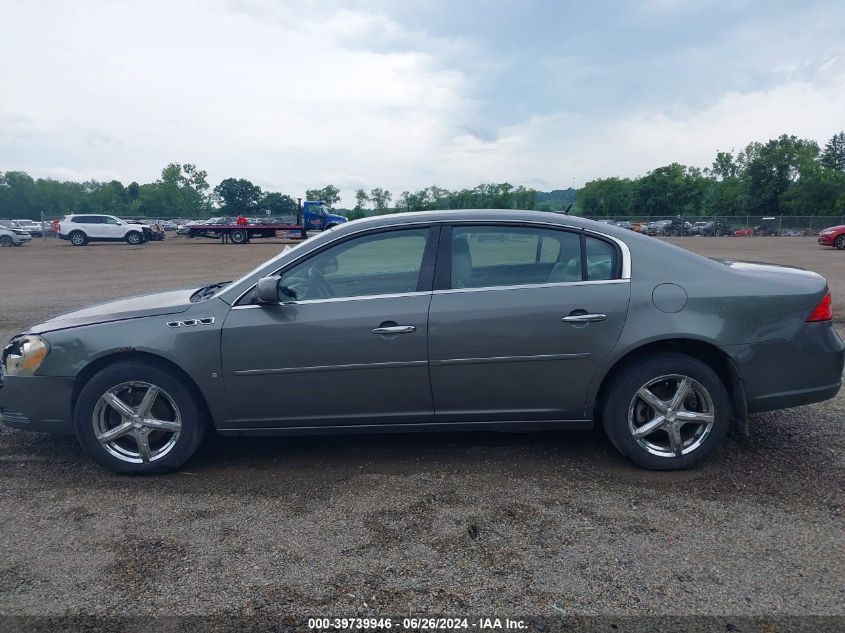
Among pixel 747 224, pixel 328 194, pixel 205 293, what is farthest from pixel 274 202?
pixel 205 293

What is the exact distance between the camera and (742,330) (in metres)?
3.72

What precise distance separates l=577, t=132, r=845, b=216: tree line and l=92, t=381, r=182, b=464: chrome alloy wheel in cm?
5994

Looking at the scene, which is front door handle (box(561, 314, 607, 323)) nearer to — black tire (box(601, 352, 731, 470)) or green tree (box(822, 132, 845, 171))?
black tire (box(601, 352, 731, 470))

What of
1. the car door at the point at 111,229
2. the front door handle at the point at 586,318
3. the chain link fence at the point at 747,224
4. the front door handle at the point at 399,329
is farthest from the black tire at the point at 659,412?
the chain link fence at the point at 747,224

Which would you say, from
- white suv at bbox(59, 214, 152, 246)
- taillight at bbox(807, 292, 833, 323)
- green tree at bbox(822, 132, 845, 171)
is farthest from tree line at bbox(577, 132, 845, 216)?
taillight at bbox(807, 292, 833, 323)

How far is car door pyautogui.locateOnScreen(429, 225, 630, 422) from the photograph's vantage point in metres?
3.71

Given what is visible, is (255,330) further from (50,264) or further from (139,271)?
(50,264)

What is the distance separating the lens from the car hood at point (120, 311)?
3.95 metres

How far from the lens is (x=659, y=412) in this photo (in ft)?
12.4

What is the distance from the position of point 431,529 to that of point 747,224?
5352cm

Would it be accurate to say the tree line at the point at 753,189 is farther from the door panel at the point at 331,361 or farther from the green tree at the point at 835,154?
the door panel at the point at 331,361

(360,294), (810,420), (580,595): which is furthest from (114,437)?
(810,420)

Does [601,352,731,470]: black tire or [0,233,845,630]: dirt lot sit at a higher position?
[601,352,731,470]: black tire

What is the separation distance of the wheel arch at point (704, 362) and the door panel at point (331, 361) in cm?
110
